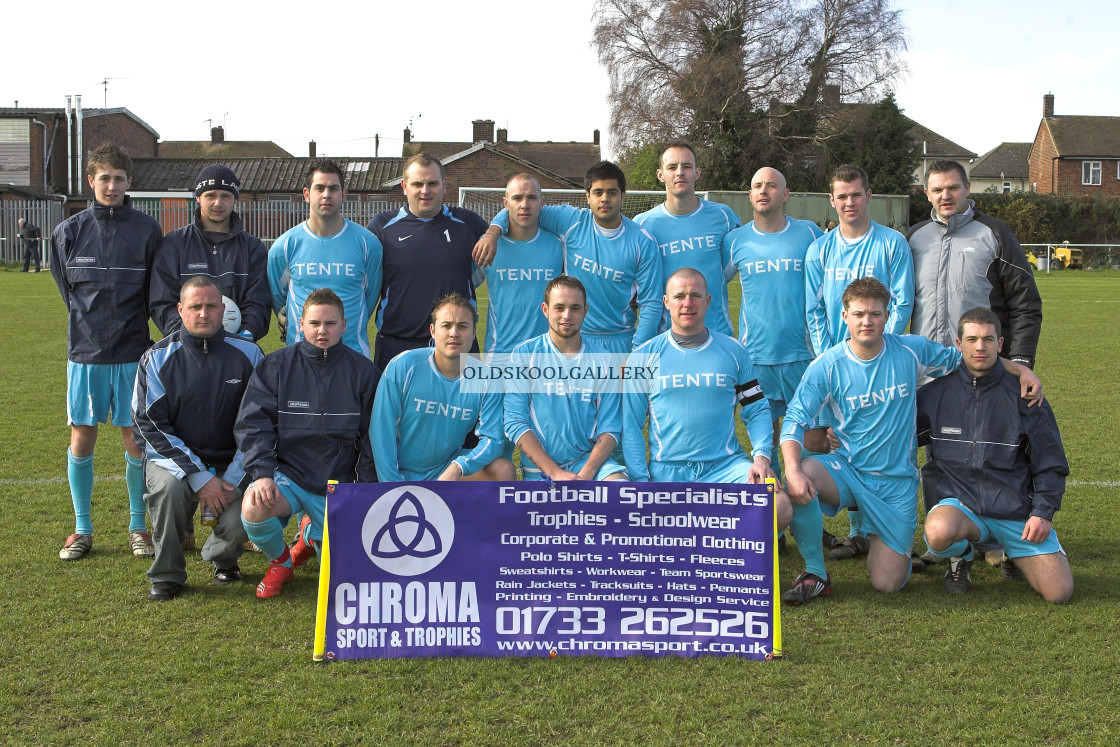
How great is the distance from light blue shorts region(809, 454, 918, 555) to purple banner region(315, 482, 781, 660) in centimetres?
→ 94

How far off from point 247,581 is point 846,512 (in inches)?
138

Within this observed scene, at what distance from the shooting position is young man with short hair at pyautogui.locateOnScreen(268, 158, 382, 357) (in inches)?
190

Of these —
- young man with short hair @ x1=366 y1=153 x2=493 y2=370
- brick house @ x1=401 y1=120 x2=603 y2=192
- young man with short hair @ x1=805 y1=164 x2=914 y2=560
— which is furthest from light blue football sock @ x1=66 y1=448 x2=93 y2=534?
brick house @ x1=401 y1=120 x2=603 y2=192

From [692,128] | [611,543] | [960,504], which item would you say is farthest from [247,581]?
[692,128]

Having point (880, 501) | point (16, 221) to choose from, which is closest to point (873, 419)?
point (880, 501)

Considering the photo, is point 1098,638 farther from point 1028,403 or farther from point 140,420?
point 140,420

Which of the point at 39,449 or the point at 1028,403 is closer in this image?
the point at 1028,403

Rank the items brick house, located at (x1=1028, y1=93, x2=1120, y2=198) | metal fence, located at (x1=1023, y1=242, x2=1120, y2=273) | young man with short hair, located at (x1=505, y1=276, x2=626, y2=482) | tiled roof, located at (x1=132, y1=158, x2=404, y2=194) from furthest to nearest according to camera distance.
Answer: brick house, located at (x1=1028, y1=93, x2=1120, y2=198) → tiled roof, located at (x1=132, y1=158, x2=404, y2=194) → metal fence, located at (x1=1023, y1=242, x2=1120, y2=273) → young man with short hair, located at (x1=505, y1=276, x2=626, y2=482)

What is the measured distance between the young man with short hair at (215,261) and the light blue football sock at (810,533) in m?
2.81

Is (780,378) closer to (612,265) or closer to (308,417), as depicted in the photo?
(612,265)

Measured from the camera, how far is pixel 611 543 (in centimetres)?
355

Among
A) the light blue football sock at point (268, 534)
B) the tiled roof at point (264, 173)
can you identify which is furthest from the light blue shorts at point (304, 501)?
the tiled roof at point (264, 173)

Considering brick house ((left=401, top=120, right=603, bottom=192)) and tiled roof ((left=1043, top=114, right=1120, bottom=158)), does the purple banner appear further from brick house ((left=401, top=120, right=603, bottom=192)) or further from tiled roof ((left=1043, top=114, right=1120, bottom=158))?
tiled roof ((left=1043, top=114, right=1120, bottom=158))

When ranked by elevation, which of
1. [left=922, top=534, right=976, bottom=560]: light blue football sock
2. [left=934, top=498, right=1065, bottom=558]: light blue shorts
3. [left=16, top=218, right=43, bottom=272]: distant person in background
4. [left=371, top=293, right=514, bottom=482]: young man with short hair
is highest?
[left=16, top=218, right=43, bottom=272]: distant person in background
